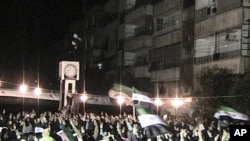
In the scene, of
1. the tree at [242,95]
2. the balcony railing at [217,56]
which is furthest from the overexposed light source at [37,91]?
the tree at [242,95]

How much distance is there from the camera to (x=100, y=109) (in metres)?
44.9

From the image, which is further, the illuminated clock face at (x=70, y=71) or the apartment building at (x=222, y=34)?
the illuminated clock face at (x=70, y=71)

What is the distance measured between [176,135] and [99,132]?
253cm

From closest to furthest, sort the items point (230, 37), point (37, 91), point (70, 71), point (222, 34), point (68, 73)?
point (230, 37)
point (222, 34)
point (68, 73)
point (70, 71)
point (37, 91)

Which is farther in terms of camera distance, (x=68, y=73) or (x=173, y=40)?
(x=173, y=40)

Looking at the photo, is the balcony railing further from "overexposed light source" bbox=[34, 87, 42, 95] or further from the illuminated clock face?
"overexposed light source" bbox=[34, 87, 42, 95]

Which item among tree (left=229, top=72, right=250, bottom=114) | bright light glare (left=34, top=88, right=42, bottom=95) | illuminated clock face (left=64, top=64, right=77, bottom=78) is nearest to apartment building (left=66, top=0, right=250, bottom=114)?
tree (left=229, top=72, right=250, bottom=114)

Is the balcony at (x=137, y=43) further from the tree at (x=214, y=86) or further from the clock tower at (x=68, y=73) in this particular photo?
the tree at (x=214, y=86)

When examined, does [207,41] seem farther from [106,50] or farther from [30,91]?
[106,50]

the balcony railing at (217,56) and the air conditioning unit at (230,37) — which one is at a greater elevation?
the air conditioning unit at (230,37)

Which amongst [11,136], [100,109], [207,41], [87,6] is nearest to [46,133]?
[11,136]

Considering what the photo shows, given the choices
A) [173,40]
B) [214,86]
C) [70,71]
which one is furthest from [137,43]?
[214,86]

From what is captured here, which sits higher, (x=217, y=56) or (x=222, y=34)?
(x=222, y=34)

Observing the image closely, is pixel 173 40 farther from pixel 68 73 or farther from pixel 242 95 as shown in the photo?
pixel 242 95
